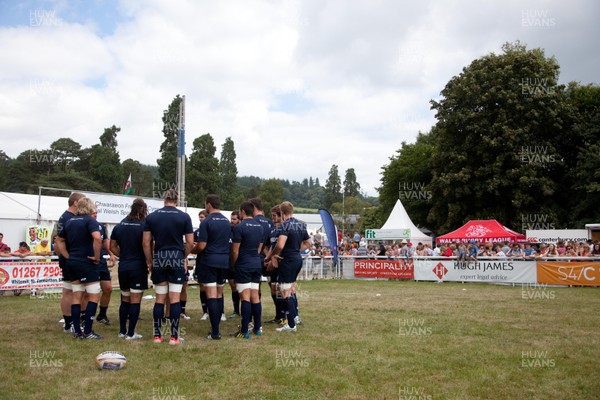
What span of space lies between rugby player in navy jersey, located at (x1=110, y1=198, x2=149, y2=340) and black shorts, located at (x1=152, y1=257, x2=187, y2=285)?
439mm

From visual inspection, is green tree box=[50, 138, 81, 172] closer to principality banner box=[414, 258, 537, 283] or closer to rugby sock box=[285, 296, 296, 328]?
principality banner box=[414, 258, 537, 283]

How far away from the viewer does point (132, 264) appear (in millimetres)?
7691

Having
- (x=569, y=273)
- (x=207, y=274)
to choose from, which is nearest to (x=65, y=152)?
(x=569, y=273)

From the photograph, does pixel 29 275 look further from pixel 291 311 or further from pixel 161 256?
pixel 291 311

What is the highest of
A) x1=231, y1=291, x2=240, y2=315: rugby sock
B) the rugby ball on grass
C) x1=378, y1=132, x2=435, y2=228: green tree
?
x1=378, y1=132, x2=435, y2=228: green tree

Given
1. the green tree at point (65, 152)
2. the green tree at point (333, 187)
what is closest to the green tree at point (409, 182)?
the green tree at point (65, 152)

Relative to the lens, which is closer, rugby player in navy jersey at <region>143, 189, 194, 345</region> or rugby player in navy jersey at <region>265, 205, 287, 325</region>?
rugby player in navy jersey at <region>143, 189, 194, 345</region>

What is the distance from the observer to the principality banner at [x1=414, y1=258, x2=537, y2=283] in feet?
62.2

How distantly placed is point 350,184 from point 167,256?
106 m

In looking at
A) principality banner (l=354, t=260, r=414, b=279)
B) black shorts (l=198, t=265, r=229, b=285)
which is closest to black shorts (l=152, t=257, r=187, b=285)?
black shorts (l=198, t=265, r=229, b=285)

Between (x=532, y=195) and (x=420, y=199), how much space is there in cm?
904

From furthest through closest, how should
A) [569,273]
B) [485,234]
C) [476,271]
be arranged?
[485,234] → [476,271] → [569,273]

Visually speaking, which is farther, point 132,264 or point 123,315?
point 123,315

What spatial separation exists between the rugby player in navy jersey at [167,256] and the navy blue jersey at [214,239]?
42cm
